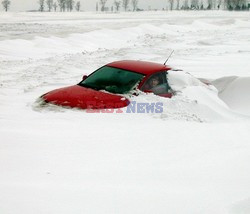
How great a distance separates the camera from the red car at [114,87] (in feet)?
18.9

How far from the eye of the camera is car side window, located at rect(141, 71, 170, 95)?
6.42m

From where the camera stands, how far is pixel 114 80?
21.3ft

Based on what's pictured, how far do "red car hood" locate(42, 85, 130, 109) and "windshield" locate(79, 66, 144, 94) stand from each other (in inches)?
10.0

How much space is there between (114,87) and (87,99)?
28.5 inches

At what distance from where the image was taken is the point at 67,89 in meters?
6.39

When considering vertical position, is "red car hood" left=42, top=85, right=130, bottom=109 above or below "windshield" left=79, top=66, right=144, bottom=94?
below

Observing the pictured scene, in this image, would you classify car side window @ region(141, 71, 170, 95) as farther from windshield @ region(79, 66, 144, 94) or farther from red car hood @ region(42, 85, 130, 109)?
red car hood @ region(42, 85, 130, 109)

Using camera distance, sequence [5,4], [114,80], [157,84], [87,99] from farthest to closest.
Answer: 1. [5,4]
2. [157,84]
3. [114,80]
4. [87,99]

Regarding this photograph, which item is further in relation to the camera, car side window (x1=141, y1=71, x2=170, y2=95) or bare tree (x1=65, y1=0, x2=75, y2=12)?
bare tree (x1=65, y1=0, x2=75, y2=12)

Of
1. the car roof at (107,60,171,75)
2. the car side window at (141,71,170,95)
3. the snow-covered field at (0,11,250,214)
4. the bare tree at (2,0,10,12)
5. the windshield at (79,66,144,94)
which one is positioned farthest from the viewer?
the bare tree at (2,0,10,12)

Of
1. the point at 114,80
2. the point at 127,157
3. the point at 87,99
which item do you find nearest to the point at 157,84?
the point at 114,80

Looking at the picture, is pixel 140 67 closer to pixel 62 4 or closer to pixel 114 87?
pixel 114 87

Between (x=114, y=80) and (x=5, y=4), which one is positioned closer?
(x=114, y=80)

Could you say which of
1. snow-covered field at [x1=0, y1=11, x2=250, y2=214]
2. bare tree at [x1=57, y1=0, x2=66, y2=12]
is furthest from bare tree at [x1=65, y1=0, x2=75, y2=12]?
snow-covered field at [x1=0, y1=11, x2=250, y2=214]
